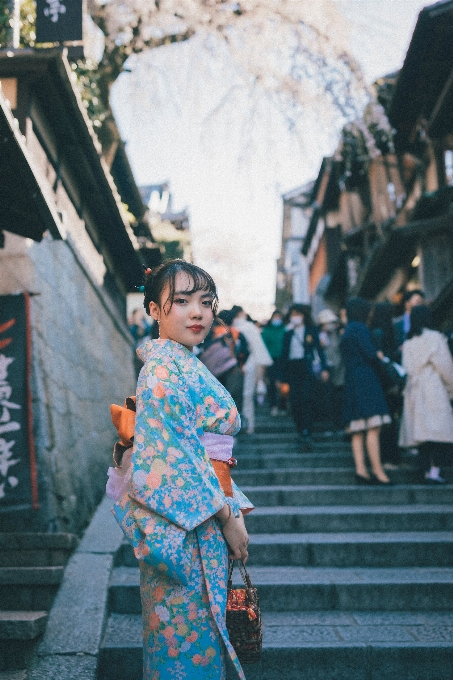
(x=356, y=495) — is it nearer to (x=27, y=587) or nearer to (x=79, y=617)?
(x=79, y=617)

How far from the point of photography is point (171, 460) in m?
2.04

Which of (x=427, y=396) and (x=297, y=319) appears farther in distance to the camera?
(x=297, y=319)

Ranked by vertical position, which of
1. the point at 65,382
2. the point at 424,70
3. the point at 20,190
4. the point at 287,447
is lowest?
the point at 287,447

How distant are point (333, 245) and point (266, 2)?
42.9 ft

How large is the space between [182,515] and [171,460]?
187 mm

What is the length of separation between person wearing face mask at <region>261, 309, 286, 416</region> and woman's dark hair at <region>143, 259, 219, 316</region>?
28.1 feet

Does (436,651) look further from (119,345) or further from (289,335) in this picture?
(119,345)

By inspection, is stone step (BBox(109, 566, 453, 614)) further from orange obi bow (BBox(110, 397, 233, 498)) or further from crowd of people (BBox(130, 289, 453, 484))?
orange obi bow (BBox(110, 397, 233, 498))

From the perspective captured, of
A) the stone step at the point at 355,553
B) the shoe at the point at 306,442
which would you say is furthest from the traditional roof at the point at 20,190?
the shoe at the point at 306,442

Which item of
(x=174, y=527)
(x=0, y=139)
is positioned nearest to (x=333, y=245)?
(x=0, y=139)

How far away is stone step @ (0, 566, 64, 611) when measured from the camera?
12.4 ft

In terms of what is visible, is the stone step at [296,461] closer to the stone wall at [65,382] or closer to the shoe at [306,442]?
the shoe at [306,442]

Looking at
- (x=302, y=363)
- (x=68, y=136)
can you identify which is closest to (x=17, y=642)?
(x=68, y=136)

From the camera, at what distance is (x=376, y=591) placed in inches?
161
